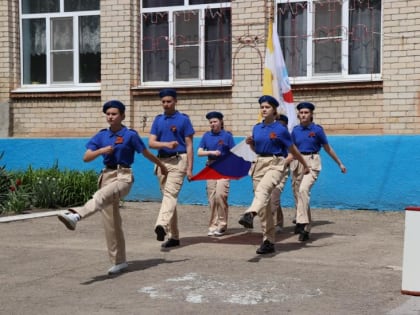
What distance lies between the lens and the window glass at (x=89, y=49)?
51.9ft

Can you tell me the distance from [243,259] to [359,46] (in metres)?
6.52

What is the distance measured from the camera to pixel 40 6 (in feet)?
53.7

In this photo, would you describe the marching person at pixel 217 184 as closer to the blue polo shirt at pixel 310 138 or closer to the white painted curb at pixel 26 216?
the blue polo shirt at pixel 310 138

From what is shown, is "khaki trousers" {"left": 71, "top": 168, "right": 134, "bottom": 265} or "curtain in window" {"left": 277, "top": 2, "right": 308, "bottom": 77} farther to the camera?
"curtain in window" {"left": 277, "top": 2, "right": 308, "bottom": 77}

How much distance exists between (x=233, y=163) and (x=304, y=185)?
3.42ft

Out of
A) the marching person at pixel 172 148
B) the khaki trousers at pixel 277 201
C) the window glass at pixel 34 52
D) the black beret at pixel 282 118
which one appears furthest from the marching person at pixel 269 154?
the window glass at pixel 34 52

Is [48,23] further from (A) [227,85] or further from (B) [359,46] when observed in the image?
(B) [359,46]

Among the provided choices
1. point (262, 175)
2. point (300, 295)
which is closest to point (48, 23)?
point (262, 175)

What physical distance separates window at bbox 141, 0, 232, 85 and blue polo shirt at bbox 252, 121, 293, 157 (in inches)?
227

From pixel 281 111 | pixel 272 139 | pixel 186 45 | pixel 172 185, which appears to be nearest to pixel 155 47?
pixel 186 45

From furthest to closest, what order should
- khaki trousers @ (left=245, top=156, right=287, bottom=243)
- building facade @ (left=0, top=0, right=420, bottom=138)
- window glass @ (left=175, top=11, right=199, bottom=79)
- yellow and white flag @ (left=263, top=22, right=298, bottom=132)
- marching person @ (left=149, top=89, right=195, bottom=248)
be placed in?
window glass @ (left=175, top=11, right=199, bottom=79)
building facade @ (left=0, top=0, right=420, bottom=138)
yellow and white flag @ (left=263, top=22, right=298, bottom=132)
marching person @ (left=149, top=89, right=195, bottom=248)
khaki trousers @ (left=245, top=156, right=287, bottom=243)

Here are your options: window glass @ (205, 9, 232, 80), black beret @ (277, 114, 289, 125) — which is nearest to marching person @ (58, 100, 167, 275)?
black beret @ (277, 114, 289, 125)

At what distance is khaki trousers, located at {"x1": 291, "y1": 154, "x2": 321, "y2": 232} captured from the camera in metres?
9.91

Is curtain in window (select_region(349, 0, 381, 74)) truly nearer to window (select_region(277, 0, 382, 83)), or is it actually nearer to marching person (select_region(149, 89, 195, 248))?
window (select_region(277, 0, 382, 83))
